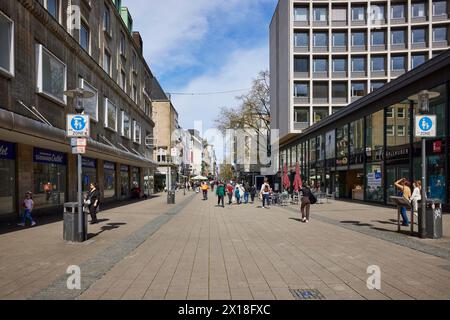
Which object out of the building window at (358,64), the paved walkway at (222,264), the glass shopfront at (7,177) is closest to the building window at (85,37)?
the glass shopfront at (7,177)

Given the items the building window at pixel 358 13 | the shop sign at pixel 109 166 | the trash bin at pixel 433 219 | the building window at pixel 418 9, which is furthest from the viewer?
the building window at pixel 358 13

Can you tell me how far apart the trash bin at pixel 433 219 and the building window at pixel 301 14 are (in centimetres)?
4213

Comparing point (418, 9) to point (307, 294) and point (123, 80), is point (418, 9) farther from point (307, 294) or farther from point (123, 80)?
point (307, 294)

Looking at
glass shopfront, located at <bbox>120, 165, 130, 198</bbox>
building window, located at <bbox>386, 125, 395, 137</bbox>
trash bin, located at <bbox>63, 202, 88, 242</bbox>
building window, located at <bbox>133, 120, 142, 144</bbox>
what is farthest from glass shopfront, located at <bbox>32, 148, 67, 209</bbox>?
building window, located at <bbox>386, 125, 395, 137</bbox>

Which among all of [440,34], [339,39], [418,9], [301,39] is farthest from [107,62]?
[440,34]

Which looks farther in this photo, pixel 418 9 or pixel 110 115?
pixel 418 9

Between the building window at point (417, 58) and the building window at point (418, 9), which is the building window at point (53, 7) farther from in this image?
the building window at point (418, 9)

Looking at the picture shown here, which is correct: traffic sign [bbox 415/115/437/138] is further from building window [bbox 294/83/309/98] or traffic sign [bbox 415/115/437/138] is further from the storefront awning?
building window [bbox 294/83/309/98]

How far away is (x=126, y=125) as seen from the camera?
113 ft

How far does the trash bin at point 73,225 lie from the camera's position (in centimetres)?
1012

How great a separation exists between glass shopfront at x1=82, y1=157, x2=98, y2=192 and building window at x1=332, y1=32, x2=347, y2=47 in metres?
34.5

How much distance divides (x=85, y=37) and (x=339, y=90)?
33.4 metres
